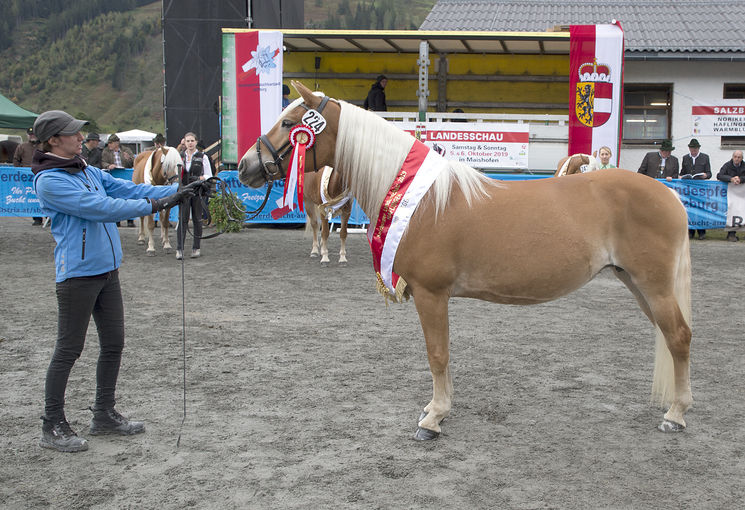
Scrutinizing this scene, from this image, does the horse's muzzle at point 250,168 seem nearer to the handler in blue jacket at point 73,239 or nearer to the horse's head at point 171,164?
the handler in blue jacket at point 73,239

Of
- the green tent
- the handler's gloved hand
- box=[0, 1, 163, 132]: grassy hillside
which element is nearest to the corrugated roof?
the green tent

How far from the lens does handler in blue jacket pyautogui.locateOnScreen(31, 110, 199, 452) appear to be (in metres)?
3.49

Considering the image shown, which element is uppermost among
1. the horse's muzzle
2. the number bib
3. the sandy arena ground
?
the number bib

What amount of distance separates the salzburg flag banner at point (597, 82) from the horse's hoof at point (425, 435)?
34.8 feet

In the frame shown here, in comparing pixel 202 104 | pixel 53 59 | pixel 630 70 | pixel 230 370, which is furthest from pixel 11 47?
pixel 230 370

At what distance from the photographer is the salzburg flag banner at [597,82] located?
42.3ft

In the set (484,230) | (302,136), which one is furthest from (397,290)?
(302,136)

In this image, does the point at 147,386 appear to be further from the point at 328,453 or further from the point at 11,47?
the point at 11,47

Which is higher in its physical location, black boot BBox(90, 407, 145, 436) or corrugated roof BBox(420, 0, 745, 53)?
corrugated roof BBox(420, 0, 745, 53)

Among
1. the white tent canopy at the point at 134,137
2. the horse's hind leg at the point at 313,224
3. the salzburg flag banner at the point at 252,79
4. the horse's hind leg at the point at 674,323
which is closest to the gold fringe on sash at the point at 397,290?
the horse's hind leg at the point at 674,323

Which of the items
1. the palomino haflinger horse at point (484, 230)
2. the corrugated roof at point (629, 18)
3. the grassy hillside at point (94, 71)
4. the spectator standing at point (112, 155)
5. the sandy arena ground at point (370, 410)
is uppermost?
the grassy hillside at point (94, 71)

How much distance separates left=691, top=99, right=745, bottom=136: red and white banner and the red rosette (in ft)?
46.8

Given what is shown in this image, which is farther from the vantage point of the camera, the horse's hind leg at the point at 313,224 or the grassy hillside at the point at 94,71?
the grassy hillside at the point at 94,71

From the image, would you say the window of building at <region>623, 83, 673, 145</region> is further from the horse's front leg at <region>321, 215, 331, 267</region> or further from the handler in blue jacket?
the handler in blue jacket
